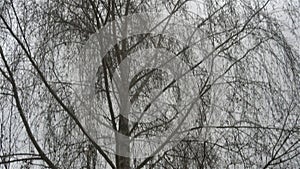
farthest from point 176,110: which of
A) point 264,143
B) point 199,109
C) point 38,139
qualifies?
point 38,139

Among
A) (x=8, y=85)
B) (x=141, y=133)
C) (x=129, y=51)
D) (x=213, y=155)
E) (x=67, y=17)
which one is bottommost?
(x=213, y=155)

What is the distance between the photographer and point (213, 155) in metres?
3.13

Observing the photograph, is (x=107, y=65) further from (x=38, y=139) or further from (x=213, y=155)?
(x=213, y=155)

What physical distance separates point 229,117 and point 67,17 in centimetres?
134

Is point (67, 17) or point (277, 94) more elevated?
point (67, 17)

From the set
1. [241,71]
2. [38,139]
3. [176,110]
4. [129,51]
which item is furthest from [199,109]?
[38,139]

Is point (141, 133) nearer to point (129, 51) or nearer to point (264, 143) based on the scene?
point (129, 51)

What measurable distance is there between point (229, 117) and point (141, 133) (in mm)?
629

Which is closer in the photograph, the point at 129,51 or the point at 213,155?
the point at 213,155

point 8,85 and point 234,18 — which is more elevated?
point 234,18

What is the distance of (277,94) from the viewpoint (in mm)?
3211

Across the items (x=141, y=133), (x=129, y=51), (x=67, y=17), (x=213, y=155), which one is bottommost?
(x=213, y=155)

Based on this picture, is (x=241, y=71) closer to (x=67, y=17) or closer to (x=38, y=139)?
(x=67, y=17)

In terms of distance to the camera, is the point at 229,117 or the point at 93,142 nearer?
the point at 93,142
